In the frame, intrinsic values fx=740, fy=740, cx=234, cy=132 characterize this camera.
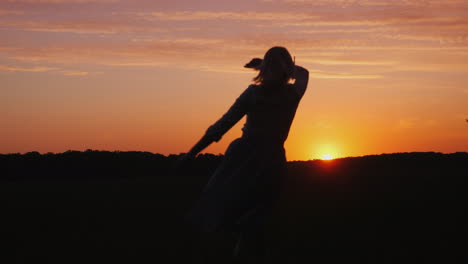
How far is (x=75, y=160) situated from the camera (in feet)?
76.7

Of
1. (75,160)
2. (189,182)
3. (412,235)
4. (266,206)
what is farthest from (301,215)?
(75,160)

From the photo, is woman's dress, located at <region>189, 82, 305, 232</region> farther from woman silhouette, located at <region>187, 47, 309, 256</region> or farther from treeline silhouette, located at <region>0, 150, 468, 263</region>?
treeline silhouette, located at <region>0, 150, 468, 263</region>

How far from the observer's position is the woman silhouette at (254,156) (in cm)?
795

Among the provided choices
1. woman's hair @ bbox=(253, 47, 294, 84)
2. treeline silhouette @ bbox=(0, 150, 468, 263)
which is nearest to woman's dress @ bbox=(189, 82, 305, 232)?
woman's hair @ bbox=(253, 47, 294, 84)

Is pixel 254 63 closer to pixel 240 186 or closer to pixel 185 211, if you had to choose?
pixel 240 186

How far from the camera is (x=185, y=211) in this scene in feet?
47.9

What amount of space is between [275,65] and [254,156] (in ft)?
4.10

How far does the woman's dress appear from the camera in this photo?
26.9 feet

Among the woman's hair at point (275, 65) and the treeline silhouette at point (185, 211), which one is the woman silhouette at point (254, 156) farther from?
the treeline silhouette at point (185, 211)

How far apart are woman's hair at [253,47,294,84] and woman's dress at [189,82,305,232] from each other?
0.18m

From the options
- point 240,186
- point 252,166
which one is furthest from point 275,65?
point 240,186

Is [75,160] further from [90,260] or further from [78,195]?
[90,260]

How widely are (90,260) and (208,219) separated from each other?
5.21ft

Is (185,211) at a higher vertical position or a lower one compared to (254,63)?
lower
